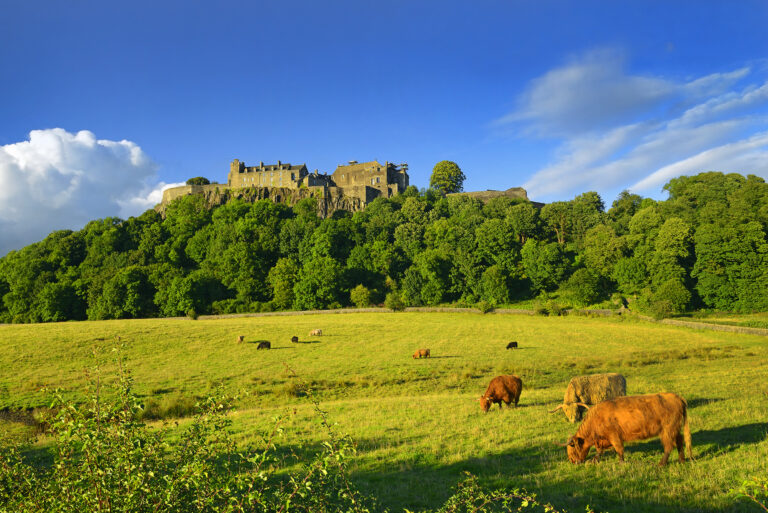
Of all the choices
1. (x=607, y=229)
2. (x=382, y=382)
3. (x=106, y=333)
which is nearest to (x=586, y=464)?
(x=382, y=382)

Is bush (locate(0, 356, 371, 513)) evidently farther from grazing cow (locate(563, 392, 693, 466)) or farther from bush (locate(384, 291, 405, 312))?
bush (locate(384, 291, 405, 312))

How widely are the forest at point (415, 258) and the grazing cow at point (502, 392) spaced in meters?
48.0

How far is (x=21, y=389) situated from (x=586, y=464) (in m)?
32.5

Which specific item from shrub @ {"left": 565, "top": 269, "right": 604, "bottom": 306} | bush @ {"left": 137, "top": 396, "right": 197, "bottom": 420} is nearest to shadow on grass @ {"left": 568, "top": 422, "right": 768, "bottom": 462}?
bush @ {"left": 137, "top": 396, "right": 197, "bottom": 420}

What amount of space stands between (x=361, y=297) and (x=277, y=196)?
59619 millimetres

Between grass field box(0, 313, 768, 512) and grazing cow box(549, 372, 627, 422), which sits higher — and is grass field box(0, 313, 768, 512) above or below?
below

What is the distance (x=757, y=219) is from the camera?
71000mm

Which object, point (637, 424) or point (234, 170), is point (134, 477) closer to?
point (637, 424)

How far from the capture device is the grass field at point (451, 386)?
32.7 ft

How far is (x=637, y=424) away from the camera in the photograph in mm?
10266

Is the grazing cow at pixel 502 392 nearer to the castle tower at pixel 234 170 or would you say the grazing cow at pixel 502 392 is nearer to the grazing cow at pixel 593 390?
the grazing cow at pixel 593 390

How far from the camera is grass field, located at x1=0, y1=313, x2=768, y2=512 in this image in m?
9.98

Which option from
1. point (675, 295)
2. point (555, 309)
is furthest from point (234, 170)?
point (675, 295)

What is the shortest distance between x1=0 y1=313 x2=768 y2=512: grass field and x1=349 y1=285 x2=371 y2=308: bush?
48.5 ft
